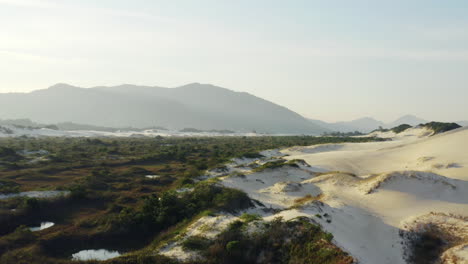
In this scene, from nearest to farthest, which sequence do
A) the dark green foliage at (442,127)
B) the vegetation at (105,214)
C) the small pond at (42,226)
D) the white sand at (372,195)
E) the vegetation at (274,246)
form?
1. the vegetation at (274,246)
2. the vegetation at (105,214)
3. the white sand at (372,195)
4. the small pond at (42,226)
5. the dark green foliage at (442,127)

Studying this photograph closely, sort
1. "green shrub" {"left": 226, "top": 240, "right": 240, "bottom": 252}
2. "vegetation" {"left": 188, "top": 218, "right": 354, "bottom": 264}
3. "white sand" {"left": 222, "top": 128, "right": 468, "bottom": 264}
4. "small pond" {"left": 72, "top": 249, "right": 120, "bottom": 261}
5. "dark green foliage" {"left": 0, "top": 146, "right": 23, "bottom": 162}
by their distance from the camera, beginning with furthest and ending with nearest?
"dark green foliage" {"left": 0, "top": 146, "right": 23, "bottom": 162} < "white sand" {"left": 222, "top": 128, "right": 468, "bottom": 264} < "small pond" {"left": 72, "top": 249, "right": 120, "bottom": 261} < "green shrub" {"left": 226, "top": 240, "right": 240, "bottom": 252} < "vegetation" {"left": 188, "top": 218, "right": 354, "bottom": 264}

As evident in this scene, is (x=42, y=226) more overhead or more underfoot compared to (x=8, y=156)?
more underfoot

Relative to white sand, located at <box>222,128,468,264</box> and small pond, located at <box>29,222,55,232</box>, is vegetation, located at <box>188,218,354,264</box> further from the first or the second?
small pond, located at <box>29,222,55,232</box>

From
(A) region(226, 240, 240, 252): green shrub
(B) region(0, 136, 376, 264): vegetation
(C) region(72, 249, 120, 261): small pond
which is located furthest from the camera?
(B) region(0, 136, 376, 264): vegetation

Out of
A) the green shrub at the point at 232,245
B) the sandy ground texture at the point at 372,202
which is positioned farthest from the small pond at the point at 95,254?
the green shrub at the point at 232,245

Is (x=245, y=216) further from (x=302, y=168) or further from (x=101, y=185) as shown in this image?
(x=302, y=168)

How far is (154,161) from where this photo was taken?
56969 mm

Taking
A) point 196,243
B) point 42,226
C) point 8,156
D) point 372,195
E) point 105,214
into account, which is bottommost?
point 42,226

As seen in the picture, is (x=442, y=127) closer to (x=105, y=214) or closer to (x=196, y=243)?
(x=196, y=243)

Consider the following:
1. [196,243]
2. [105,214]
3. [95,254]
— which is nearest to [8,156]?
[105,214]

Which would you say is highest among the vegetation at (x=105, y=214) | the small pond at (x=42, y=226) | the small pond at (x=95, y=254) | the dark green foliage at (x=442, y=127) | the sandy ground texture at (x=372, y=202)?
the dark green foliage at (x=442, y=127)

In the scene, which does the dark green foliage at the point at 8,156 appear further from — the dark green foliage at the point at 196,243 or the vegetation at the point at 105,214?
the dark green foliage at the point at 196,243

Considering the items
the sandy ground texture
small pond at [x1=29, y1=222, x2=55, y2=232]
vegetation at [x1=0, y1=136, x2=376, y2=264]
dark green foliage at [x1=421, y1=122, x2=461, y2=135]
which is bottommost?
small pond at [x1=29, y1=222, x2=55, y2=232]

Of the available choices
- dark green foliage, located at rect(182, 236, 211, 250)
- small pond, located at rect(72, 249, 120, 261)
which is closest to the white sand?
dark green foliage, located at rect(182, 236, 211, 250)
